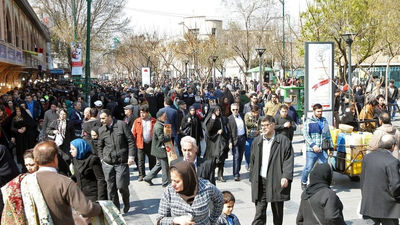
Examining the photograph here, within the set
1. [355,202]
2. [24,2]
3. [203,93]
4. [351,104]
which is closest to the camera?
[355,202]

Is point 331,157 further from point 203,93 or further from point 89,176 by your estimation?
point 203,93

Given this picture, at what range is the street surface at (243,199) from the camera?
7898 millimetres

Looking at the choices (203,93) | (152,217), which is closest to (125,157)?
(152,217)

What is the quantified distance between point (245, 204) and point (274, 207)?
205 cm

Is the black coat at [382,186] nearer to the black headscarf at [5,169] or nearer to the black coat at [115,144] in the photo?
the black coat at [115,144]

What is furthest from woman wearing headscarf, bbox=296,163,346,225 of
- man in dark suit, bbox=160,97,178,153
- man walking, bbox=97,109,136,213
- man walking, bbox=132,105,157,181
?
man in dark suit, bbox=160,97,178,153

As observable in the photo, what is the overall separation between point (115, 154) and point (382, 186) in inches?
160

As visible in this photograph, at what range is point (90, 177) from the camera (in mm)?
6301

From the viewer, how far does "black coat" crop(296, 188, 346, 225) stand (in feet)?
14.9

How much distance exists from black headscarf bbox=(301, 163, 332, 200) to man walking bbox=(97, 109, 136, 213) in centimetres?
390

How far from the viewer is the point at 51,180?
4102 mm

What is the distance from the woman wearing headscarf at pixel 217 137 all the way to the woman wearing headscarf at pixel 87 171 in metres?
4.27

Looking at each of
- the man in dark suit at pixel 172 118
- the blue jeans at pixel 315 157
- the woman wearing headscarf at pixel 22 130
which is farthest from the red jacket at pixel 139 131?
the blue jeans at pixel 315 157

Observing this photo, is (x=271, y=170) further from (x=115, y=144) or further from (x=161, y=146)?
(x=161, y=146)
